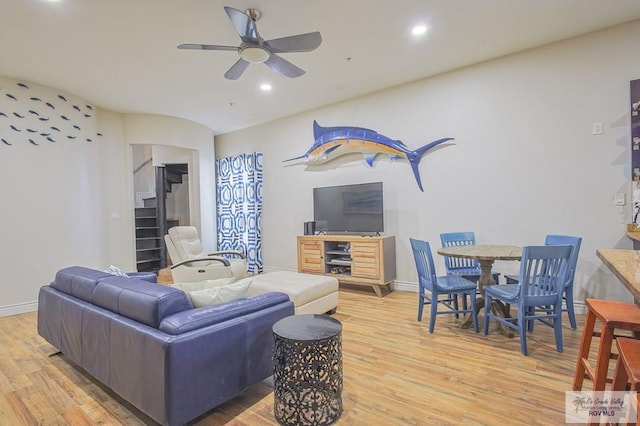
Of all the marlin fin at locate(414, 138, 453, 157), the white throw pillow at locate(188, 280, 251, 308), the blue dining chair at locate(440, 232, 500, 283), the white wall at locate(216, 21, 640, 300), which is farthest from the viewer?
the marlin fin at locate(414, 138, 453, 157)

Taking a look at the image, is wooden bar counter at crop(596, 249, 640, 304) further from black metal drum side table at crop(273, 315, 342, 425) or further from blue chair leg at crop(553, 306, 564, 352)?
black metal drum side table at crop(273, 315, 342, 425)

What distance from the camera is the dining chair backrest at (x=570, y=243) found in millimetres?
2802

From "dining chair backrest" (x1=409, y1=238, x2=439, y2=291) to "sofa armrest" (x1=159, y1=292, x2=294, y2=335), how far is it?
1.46m

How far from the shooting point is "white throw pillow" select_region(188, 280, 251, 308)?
1.97 m

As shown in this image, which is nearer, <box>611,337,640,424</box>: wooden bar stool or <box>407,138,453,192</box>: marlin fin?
<box>611,337,640,424</box>: wooden bar stool

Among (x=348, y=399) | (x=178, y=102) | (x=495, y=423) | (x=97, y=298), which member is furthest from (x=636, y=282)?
(x=178, y=102)

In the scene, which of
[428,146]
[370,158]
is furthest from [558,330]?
[370,158]

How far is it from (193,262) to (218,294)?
2.61m

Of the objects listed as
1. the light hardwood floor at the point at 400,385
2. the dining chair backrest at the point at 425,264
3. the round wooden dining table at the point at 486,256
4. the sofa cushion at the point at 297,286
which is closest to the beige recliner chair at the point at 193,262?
the sofa cushion at the point at 297,286

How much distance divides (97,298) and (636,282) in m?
2.87

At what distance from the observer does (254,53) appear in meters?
2.79

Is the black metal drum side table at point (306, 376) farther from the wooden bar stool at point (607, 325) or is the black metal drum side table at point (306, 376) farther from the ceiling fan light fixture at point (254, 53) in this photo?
the ceiling fan light fixture at point (254, 53)

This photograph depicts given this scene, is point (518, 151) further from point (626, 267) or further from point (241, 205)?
point (241, 205)

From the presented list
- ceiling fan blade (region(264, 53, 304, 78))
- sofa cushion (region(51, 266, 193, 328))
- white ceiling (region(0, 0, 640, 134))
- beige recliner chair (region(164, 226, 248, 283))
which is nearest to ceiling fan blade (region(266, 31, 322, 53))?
ceiling fan blade (region(264, 53, 304, 78))
